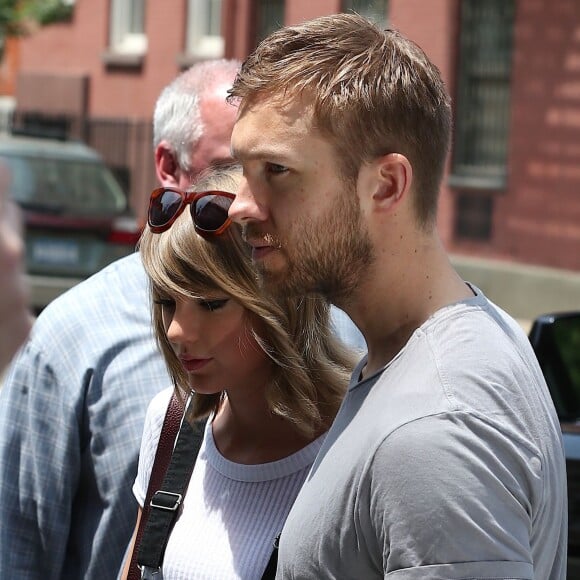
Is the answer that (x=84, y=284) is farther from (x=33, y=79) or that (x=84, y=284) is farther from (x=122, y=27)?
(x=33, y=79)

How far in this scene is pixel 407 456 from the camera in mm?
1827

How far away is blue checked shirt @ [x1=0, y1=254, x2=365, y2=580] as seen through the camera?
3049mm

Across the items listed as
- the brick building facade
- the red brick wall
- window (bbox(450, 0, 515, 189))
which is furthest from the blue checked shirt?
window (bbox(450, 0, 515, 189))

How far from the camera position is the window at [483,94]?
47.1 feet

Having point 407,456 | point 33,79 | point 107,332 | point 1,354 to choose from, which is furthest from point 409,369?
point 33,79

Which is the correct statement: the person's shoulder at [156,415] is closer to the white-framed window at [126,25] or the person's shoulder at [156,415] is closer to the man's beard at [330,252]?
the man's beard at [330,252]

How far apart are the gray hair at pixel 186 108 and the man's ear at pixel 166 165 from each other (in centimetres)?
2

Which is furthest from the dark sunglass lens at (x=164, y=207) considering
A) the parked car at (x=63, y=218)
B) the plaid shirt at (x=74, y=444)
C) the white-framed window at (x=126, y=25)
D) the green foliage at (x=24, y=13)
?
the white-framed window at (x=126, y=25)

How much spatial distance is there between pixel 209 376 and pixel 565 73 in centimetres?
1131

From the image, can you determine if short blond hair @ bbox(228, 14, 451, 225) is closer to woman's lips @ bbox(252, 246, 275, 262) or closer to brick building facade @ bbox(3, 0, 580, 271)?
woman's lips @ bbox(252, 246, 275, 262)

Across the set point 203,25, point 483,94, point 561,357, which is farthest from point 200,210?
point 203,25

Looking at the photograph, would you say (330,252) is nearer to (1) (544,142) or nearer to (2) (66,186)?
(2) (66,186)

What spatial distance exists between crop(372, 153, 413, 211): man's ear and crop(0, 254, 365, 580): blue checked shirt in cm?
105

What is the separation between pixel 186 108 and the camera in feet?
11.6
